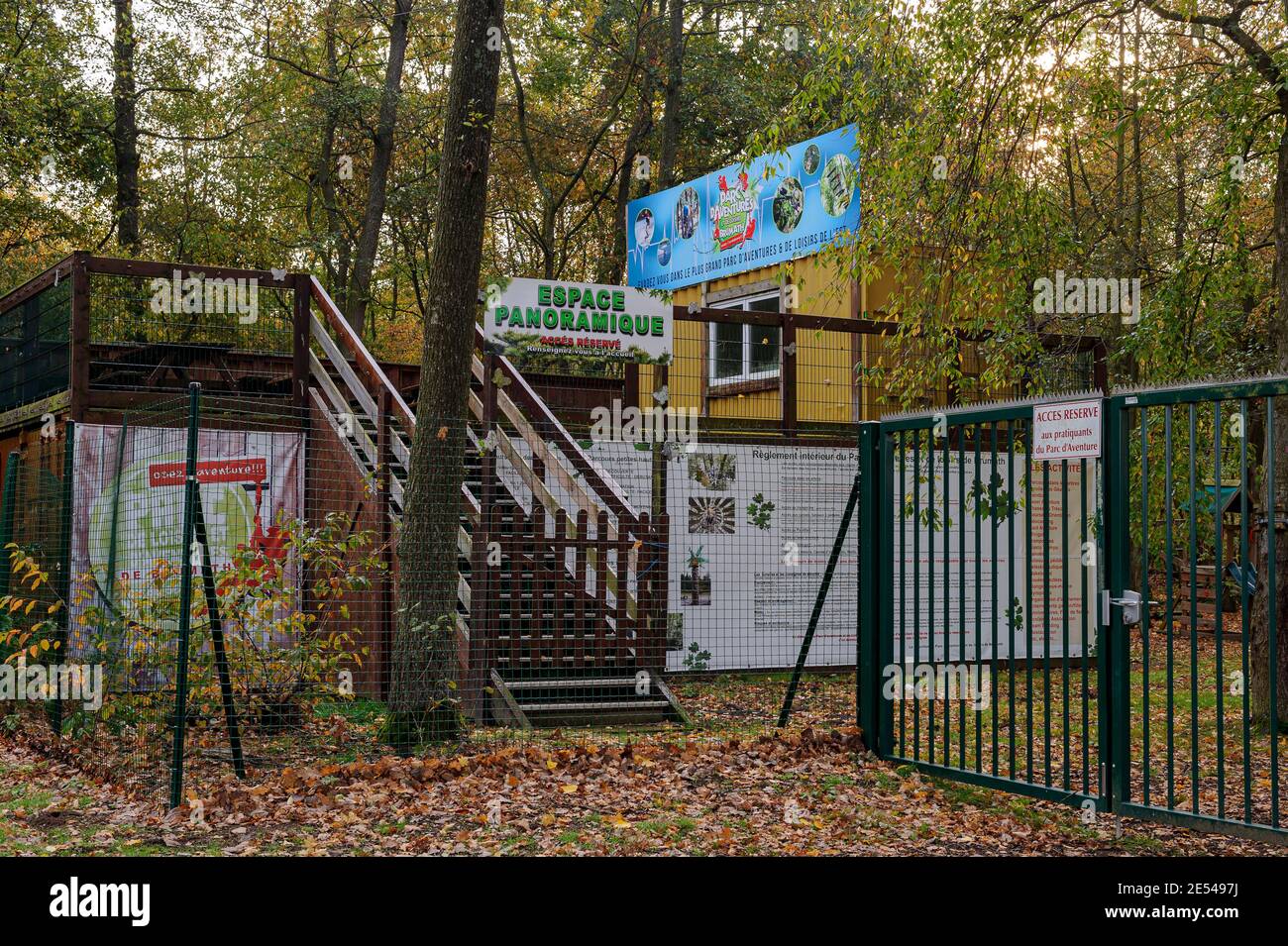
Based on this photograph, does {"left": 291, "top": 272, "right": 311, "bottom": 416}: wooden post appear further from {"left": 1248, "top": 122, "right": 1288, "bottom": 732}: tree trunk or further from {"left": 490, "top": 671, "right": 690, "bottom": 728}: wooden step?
{"left": 1248, "top": 122, "right": 1288, "bottom": 732}: tree trunk

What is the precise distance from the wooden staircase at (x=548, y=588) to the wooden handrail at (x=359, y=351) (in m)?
0.04

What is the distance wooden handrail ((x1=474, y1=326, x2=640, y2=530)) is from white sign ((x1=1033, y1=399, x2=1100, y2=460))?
163 inches

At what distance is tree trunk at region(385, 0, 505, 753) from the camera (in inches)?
345

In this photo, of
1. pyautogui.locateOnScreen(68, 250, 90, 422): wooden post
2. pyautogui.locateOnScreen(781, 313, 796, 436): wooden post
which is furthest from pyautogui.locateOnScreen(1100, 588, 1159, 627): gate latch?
pyautogui.locateOnScreen(68, 250, 90, 422): wooden post

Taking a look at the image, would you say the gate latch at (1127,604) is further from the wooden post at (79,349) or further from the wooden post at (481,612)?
the wooden post at (79,349)

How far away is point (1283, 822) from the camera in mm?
7223

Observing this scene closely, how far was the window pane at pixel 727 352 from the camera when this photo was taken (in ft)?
54.4

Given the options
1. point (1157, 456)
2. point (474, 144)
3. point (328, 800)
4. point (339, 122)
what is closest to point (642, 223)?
point (339, 122)

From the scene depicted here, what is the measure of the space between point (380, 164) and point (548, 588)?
44.7 ft

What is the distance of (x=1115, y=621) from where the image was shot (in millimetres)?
6953

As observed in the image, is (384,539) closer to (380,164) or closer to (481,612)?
(481,612)

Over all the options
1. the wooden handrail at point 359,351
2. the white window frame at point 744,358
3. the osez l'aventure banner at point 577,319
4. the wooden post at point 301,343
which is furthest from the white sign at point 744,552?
the wooden post at point 301,343

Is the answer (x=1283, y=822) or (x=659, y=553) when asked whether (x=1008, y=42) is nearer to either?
(x=659, y=553)

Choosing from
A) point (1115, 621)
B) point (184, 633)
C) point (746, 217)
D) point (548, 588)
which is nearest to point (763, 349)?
point (746, 217)
